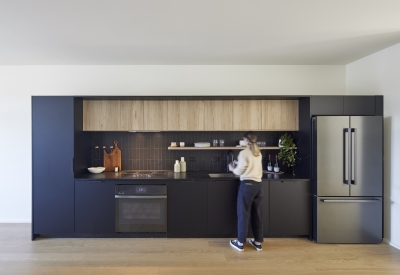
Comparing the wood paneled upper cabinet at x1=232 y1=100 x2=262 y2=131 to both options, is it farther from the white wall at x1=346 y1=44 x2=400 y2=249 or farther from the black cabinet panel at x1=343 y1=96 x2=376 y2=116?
the white wall at x1=346 y1=44 x2=400 y2=249

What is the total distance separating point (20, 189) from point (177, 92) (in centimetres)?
305

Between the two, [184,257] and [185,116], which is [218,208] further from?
[185,116]

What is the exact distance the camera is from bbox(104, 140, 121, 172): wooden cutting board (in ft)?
15.5

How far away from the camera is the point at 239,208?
150 inches

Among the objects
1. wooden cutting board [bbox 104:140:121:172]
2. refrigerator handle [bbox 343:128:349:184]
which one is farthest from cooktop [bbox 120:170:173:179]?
refrigerator handle [bbox 343:128:349:184]

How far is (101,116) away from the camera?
14.5ft

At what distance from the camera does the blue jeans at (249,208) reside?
371 centimetres

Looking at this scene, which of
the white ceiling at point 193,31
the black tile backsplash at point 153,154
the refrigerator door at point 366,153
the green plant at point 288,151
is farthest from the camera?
the black tile backsplash at point 153,154

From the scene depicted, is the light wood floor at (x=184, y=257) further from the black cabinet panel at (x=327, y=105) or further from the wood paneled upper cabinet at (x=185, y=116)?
the black cabinet panel at (x=327, y=105)

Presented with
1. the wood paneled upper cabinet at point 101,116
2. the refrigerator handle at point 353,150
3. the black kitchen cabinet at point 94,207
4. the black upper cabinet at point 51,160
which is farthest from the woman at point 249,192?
the black upper cabinet at point 51,160

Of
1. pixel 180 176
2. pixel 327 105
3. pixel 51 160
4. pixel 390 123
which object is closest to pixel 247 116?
pixel 327 105

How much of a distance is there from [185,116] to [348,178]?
8.02 ft

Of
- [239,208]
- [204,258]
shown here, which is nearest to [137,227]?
[204,258]

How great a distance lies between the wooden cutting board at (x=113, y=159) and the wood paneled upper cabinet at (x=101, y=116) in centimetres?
45
